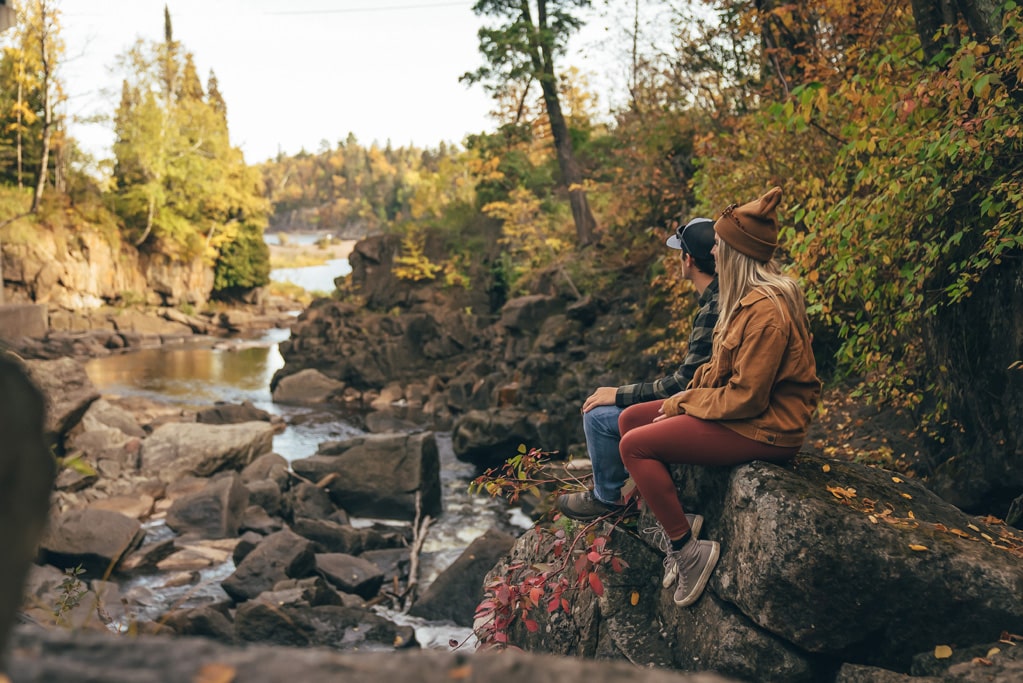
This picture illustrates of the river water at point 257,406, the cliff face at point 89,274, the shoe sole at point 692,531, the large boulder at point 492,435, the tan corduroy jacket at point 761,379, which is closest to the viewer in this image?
the tan corduroy jacket at point 761,379

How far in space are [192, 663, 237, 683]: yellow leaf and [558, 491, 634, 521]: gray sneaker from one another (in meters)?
3.70

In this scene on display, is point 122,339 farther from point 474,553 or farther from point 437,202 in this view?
point 474,553

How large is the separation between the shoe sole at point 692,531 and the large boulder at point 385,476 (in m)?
9.23

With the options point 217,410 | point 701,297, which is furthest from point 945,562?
point 217,410

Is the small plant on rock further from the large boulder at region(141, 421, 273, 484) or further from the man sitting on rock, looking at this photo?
the large boulder at region(141, 421, 273, 484)

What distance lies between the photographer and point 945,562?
3469 millimetres

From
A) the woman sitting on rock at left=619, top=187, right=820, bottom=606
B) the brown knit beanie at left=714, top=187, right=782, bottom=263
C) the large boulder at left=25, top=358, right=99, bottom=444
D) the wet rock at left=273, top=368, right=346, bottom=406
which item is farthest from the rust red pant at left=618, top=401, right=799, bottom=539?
the wet rock at left=273, top=368, right=346, bottom=406

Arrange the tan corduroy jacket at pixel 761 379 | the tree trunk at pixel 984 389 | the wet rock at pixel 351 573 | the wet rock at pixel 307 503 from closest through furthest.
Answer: the tan corduroy jacket at pixel 761 379, the tree trunk at pixel 984 389, the wet rock at pixel 351 573, the wet rock at pixel 307 503

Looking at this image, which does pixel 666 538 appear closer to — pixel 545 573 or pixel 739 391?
pixel 545 573

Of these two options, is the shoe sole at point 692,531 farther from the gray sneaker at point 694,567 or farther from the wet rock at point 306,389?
the wet rock at point 306,389

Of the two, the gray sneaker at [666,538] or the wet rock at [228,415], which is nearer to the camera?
the gray sneaker at [666,538]

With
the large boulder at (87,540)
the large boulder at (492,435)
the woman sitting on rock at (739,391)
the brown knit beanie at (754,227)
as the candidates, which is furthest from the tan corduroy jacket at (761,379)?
the large boulder at (492,435)

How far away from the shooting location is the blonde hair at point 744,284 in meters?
3.76

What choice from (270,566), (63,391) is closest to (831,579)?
(270,566)
